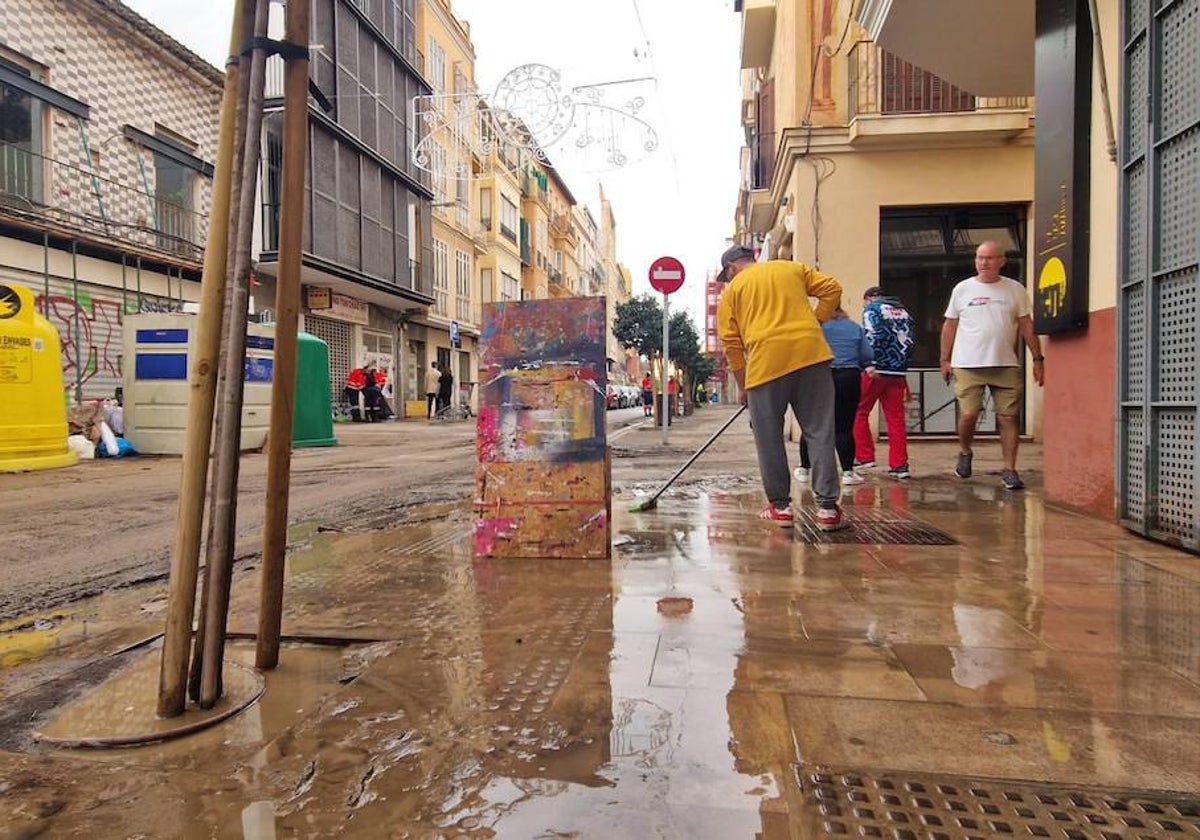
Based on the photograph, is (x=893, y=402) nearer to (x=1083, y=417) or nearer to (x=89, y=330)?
(x=1083, y=417)

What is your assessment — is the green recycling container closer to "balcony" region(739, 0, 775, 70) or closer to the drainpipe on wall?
the drainpipe on wall

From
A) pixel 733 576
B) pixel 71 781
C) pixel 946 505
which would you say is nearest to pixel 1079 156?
pixel 946 505

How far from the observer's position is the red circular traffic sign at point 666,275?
12461 millimetres

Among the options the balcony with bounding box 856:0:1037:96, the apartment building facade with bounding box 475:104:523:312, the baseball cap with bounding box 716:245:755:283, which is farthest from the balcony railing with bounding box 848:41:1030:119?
the apartment building facade with bounding box 475:104:523:312

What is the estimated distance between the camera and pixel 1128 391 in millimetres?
4051

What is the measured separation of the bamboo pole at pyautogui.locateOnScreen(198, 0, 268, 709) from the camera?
199cm

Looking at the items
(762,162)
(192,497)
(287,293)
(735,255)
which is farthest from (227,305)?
(762,162)

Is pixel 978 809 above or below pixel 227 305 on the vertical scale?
below

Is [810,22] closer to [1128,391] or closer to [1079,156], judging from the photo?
[1079,156]

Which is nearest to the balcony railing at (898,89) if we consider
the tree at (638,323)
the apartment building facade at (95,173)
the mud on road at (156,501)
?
the mud on road at (156,501)

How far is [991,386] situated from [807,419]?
2277mm

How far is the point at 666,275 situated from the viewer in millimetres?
12500

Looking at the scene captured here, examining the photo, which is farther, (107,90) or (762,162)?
(762,162)

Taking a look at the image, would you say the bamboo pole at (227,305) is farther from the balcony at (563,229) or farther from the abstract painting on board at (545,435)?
the balcony at (563,229)
